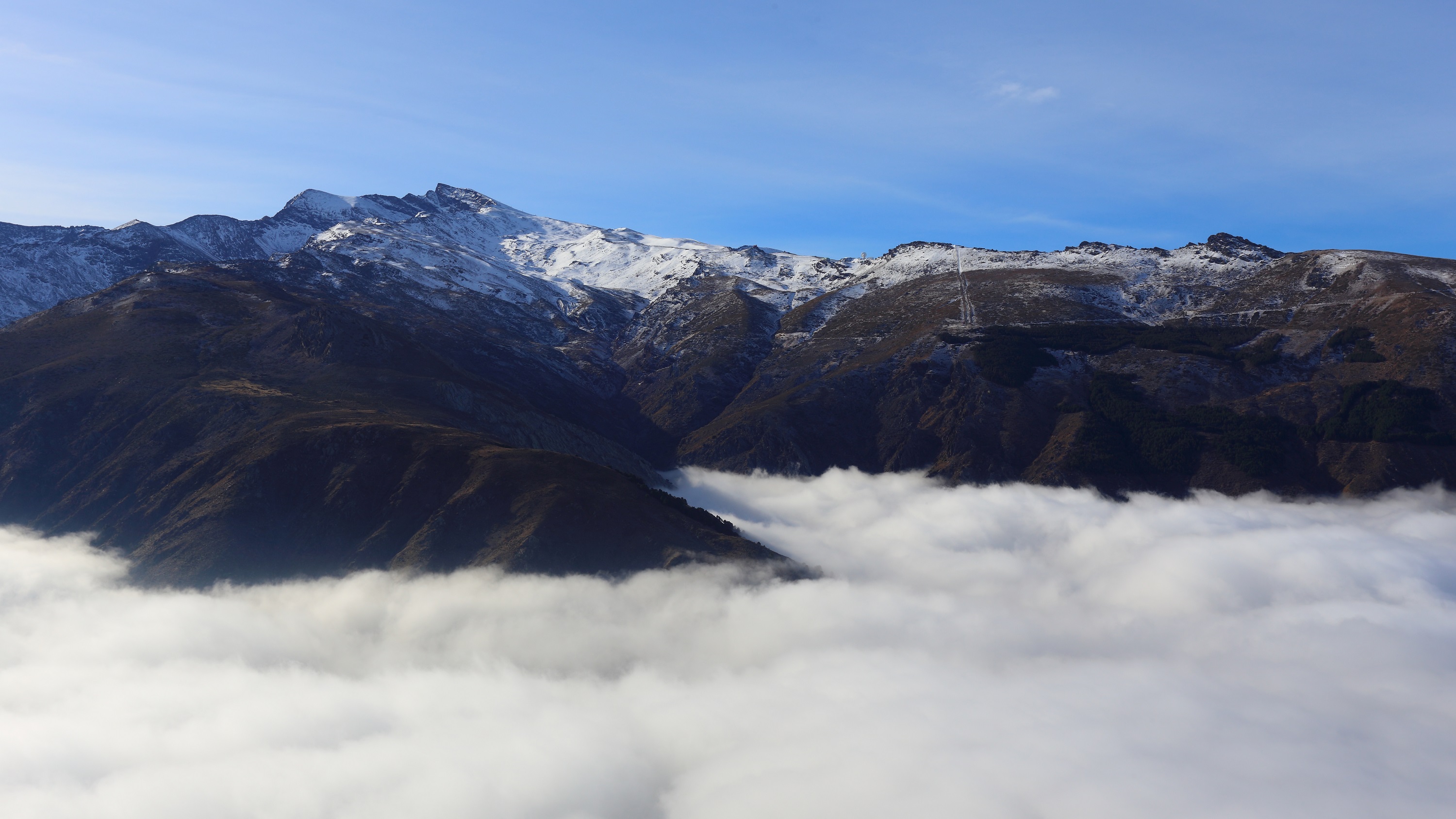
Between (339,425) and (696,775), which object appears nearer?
(696,775)

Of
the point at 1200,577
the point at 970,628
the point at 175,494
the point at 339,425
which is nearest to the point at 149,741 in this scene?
the point at 175,494

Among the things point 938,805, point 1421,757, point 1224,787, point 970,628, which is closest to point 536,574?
point 938,805

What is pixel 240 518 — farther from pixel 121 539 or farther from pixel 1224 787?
pixel 1224 787

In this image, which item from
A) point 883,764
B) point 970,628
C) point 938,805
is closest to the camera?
point 938,805

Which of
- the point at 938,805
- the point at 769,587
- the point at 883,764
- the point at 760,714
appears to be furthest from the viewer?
the point at 769,587

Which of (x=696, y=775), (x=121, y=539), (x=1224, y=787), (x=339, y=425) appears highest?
(x=339, y=425)

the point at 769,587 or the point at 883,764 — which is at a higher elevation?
the point at 769,587

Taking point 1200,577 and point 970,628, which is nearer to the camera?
point 970,628

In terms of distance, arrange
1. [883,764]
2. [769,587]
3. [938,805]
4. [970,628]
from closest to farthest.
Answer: [938,805] < [883,764] < [769,587] < [970,628]

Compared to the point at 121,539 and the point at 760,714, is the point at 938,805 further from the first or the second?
the point at 121,539
